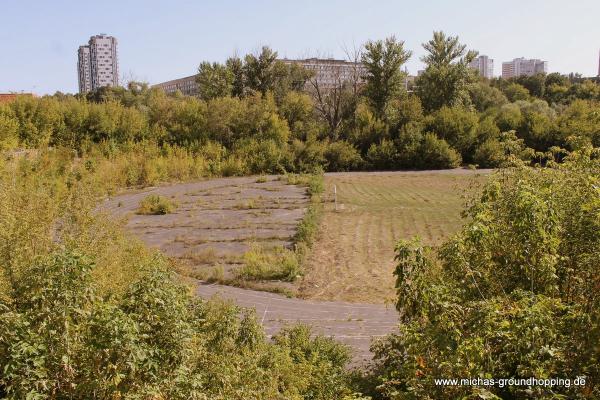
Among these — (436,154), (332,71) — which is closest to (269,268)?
(436,154)

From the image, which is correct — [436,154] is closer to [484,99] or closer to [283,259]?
[484,99]

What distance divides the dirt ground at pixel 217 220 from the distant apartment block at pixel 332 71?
19110 millimetres

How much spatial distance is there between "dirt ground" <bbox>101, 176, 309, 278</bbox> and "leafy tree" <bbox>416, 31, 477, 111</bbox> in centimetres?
1994

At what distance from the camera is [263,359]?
24.7 ft

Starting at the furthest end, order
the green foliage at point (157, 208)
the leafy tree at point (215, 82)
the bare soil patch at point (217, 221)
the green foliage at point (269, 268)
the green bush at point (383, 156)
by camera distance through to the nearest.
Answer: the leafy tree at point (215, 82) → the green bush at point (383, 156) → the green foliage at point (157, 208) → the bare soil patch at point (217, 221) → the green foliage at point (269, 268)

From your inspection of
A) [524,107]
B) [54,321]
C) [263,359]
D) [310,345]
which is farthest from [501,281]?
[524,107]

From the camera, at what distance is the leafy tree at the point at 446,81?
4697 centimetres

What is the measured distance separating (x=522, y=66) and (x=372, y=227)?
166 meters

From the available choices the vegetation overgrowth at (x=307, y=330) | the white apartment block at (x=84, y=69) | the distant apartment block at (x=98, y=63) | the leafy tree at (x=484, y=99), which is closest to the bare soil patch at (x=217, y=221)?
the vegetation overgrowth at (x=307, y=330)

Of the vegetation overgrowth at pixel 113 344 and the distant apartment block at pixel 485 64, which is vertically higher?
the distant apartment block at pixel 485 64

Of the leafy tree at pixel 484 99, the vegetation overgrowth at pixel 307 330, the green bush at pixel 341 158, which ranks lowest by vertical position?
the vegetation overgrowth at pixel 307 330

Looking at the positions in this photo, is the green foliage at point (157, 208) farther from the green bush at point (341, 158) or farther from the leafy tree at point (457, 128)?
the leafy tree at point (457, 128)

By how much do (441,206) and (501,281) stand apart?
Result: 20828 millimetres

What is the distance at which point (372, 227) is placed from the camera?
76.7 ft
